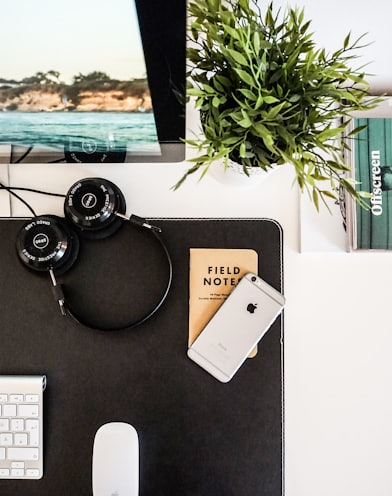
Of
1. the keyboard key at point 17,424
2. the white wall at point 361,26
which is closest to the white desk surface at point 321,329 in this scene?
the white wall at point 361,26

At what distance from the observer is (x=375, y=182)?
72 cm

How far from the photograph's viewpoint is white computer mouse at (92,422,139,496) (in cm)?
67

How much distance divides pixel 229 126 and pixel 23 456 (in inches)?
19.3

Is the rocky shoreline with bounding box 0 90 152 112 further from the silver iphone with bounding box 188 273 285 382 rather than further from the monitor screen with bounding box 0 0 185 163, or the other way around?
the silver iphone with bounding box 188 273 285 382

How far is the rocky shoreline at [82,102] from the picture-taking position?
1.80ft

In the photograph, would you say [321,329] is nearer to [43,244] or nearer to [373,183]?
[373,183]

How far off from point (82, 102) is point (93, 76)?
5 centimetres

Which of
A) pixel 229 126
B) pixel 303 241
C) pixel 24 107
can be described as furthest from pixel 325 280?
pixel 24 107

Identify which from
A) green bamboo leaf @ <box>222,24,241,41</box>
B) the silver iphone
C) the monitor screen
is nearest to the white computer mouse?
the silver iphone

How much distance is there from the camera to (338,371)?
2.41 ft

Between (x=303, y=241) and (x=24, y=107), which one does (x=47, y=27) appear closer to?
(x=24, y=107)

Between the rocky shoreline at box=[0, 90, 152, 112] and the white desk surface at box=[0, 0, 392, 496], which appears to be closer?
the rocky shoreline at box=[0, 90, 152, 112]

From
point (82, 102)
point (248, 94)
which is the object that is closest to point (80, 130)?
point (82, 102)

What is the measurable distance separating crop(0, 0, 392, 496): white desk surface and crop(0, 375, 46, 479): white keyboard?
242mm
